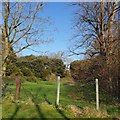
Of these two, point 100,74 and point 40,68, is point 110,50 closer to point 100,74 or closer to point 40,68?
point 100,74

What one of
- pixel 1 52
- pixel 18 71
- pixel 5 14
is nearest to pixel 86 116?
pixel 1 52

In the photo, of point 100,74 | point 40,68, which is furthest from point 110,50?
point 40,68

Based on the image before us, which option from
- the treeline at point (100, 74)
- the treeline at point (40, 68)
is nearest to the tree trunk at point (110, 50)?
the treeline at point (100, 74)

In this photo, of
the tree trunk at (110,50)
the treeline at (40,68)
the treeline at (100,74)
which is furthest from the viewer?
the treeline at (40,68)

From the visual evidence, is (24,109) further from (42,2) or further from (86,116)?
(42,2)

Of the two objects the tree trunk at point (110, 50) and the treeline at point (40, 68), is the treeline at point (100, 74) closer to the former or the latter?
the tree trunk at point (110, 50)

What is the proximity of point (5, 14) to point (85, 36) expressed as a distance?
8.46 m

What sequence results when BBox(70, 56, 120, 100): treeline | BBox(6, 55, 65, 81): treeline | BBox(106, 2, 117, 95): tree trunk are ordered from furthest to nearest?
BBox(6, 55, 65, 81): treeline, BBox(106, 2, 117, 95): tree trunk, BBox(70, 56, 120, 100): treeline

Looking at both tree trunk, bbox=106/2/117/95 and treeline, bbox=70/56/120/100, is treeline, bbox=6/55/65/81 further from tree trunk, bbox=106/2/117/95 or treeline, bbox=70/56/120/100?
tree trunk, bbox=106/2/117/95

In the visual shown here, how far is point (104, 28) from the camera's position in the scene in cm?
1936

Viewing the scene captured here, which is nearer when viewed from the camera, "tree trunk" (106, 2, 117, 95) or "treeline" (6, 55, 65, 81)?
"tree trunk" (106, 2, 117, 95)

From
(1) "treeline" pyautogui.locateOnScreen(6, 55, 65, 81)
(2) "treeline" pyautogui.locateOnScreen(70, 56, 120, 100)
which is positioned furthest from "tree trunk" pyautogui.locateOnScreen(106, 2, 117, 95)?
(1) "treeline" pyautogui.locateOnScreen(6, 55, 65, 81)

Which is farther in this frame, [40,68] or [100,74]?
[40,68]

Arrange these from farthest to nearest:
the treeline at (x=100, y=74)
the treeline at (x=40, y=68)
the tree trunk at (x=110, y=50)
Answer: the treeline at (x=40, y=68) → the tree trunk at (x=110, y=50) → the treeline at (x=100, y=74)
